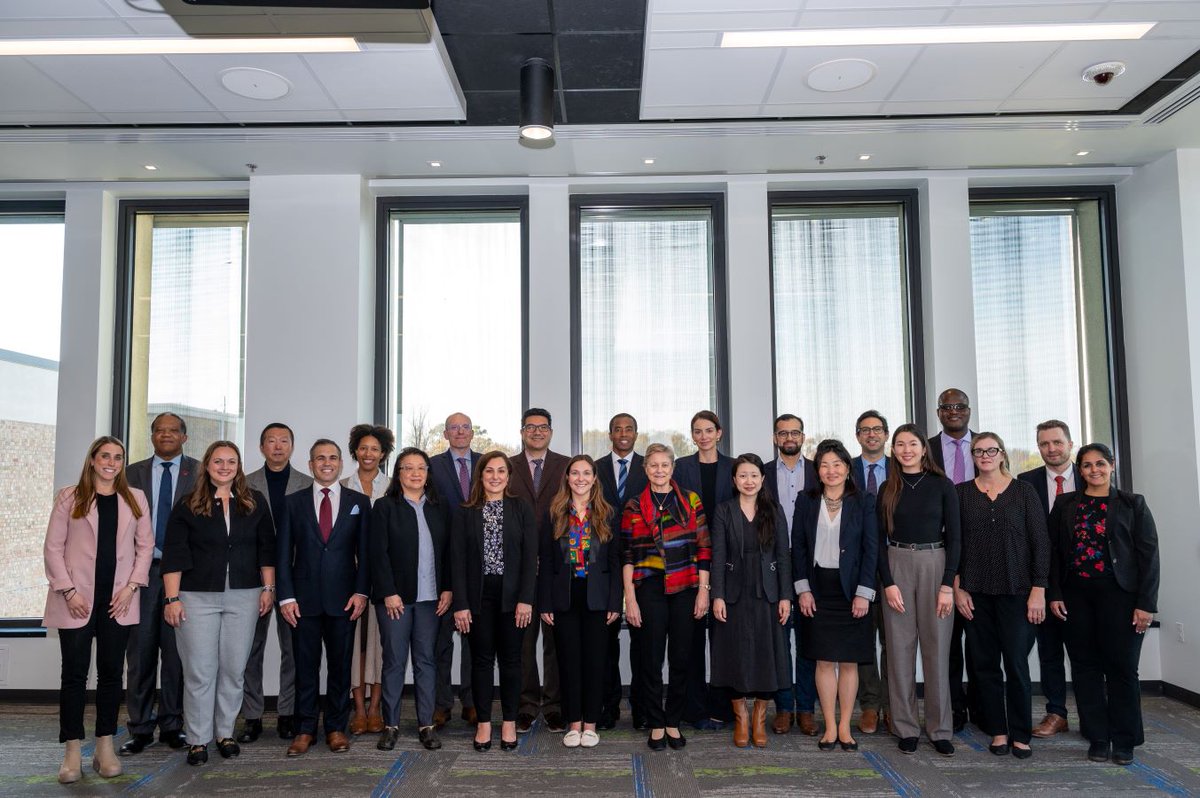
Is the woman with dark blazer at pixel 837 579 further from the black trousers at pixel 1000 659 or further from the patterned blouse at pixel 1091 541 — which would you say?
the patterned blouse at pixel 1091 541

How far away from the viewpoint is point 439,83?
4727 millimetres

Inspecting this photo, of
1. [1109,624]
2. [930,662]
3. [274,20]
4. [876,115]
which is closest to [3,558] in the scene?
[274,20]

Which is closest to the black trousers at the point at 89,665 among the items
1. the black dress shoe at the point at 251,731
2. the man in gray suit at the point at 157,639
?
the man in gray suit at the point at 157,639

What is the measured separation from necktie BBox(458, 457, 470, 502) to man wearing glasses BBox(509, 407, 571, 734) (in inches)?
13.0

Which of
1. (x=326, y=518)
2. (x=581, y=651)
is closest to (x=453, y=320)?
(x=326, y=518)

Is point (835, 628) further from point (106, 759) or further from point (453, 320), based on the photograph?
point (106, 759)

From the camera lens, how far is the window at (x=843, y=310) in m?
6.41

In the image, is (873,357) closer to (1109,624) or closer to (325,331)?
(1109,624)

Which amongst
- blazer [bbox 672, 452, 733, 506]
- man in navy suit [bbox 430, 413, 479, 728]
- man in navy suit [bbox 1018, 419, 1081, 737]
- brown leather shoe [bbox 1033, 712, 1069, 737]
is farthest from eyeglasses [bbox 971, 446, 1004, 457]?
man in navy suit [bbox 430, 413, 479, 728]

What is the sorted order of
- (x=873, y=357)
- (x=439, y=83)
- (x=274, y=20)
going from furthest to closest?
(x=873, y=357) → (x=439, y=83) → (x=274, y=20)

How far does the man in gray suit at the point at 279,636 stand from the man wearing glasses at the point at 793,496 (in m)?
2.72

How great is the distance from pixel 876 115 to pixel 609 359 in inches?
97.9

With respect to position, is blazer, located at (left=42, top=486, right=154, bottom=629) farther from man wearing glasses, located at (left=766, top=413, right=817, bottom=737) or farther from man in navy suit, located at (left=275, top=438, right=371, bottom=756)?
man wearing glasses, located at (left=766, top=413, right=817, bottom=737)

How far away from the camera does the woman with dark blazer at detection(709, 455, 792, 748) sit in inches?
179
